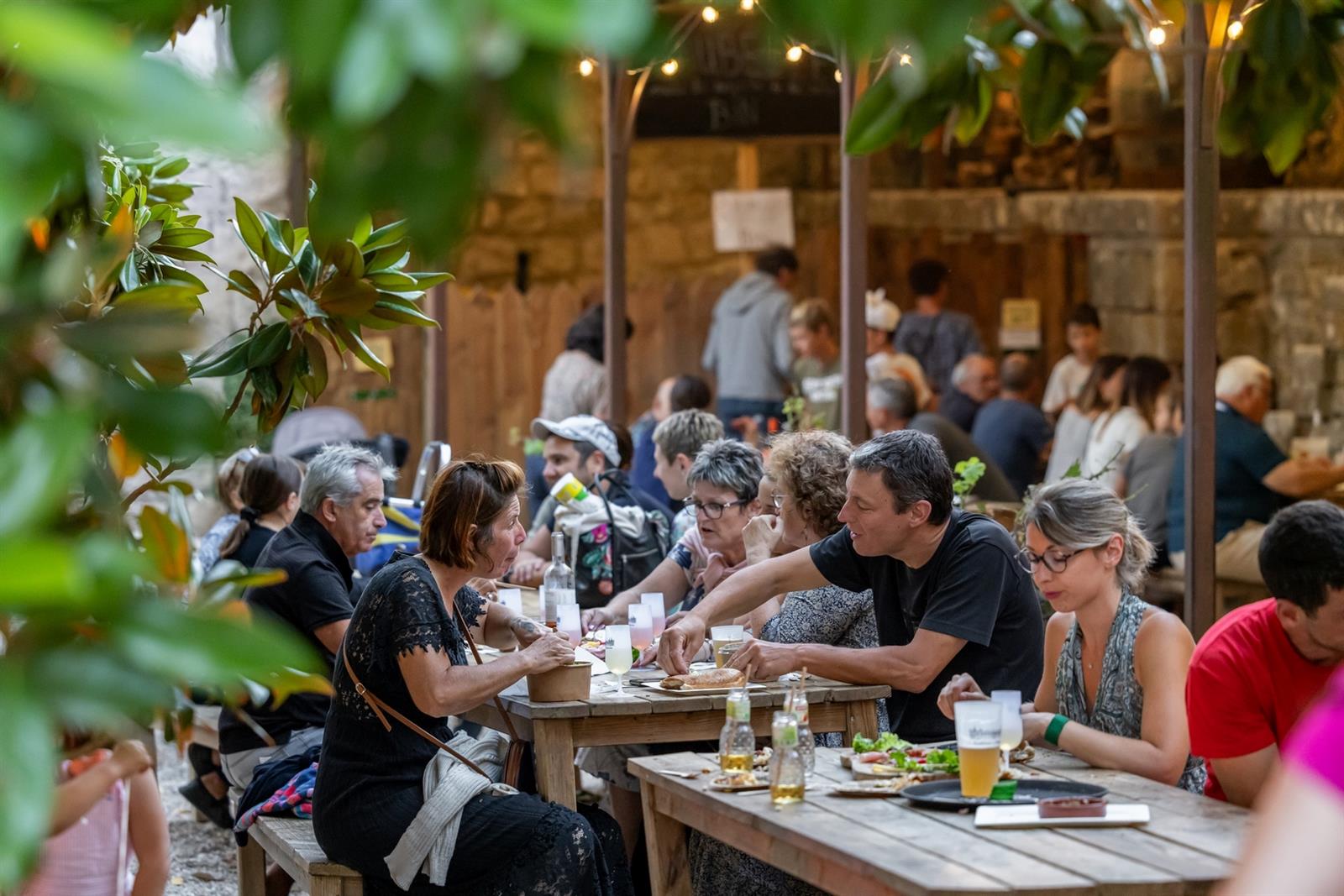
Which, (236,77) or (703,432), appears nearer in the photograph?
(236,77)

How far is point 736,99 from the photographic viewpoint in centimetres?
916

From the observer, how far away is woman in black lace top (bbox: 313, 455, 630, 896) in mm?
3541

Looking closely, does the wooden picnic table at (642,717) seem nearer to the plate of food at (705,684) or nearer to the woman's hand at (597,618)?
the plate of food at (705,684)

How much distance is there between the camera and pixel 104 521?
1204 millimetres

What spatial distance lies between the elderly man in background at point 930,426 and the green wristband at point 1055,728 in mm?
3532

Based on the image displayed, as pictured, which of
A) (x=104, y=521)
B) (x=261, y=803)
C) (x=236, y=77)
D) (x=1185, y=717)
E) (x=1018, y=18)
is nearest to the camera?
(x=236, y=77)

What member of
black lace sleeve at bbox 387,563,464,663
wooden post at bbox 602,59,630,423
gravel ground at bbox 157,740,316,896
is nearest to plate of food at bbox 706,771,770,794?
black lace sleeve at bbox 387,563,464,663

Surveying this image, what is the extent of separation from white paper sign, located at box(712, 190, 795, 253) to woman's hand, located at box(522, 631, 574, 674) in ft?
24.7

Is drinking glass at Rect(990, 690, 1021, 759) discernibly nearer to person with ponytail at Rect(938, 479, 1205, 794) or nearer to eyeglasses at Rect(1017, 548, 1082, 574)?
person with ponytail at Rect(938, 479, 1205, 794)

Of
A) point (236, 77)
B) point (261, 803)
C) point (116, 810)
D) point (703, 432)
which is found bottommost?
point (261, 803)

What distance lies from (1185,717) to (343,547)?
7.57ft

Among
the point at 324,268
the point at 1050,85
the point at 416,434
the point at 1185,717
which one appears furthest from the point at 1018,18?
the point at 416,434

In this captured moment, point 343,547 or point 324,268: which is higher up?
point 324,268

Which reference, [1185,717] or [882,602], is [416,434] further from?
[1185,717]
